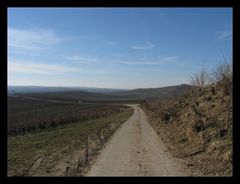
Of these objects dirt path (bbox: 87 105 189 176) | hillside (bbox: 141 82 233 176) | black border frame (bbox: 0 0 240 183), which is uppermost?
black border frame (bbox: 0 0 240 183)

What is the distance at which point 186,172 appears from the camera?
1038cm

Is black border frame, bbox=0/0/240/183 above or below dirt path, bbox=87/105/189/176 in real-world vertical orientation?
above

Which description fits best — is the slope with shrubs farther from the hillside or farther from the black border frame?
the black border frame

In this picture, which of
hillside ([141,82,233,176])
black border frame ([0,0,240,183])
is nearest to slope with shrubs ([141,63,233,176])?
hillside ([141,82,233,176])
